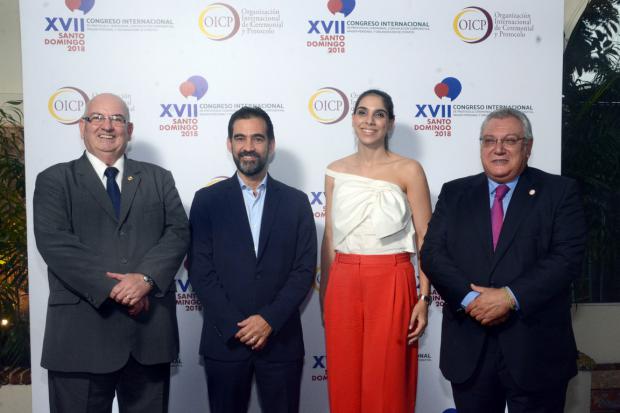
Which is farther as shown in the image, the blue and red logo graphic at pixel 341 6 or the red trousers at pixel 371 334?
the blue and red logo graphic at pixel 341 6

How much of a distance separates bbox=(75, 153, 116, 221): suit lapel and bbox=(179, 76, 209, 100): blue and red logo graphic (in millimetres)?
991

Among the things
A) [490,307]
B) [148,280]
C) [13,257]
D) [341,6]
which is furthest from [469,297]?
[13,257]

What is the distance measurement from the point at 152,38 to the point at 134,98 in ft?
1.24

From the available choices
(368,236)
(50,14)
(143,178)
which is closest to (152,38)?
(50,14)

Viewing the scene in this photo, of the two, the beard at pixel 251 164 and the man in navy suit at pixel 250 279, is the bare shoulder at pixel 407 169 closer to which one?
the man in navy suit at pixel 250 279

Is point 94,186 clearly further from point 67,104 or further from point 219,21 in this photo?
point 219,21

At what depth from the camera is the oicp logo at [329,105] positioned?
3.44m

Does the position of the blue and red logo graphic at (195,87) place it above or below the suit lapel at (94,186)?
above

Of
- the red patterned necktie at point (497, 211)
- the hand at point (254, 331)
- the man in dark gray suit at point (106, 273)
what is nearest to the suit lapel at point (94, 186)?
the man in dark gray suit at point (106, 273)

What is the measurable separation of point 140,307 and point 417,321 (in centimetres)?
136

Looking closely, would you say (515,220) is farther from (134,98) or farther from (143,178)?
(134,98)

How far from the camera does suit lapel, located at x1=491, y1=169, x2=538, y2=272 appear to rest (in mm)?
2311

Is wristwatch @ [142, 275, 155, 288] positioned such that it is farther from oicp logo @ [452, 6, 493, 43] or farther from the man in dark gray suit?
oicp logo @ [452, 6, 493, 43]

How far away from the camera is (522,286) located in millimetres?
2217
